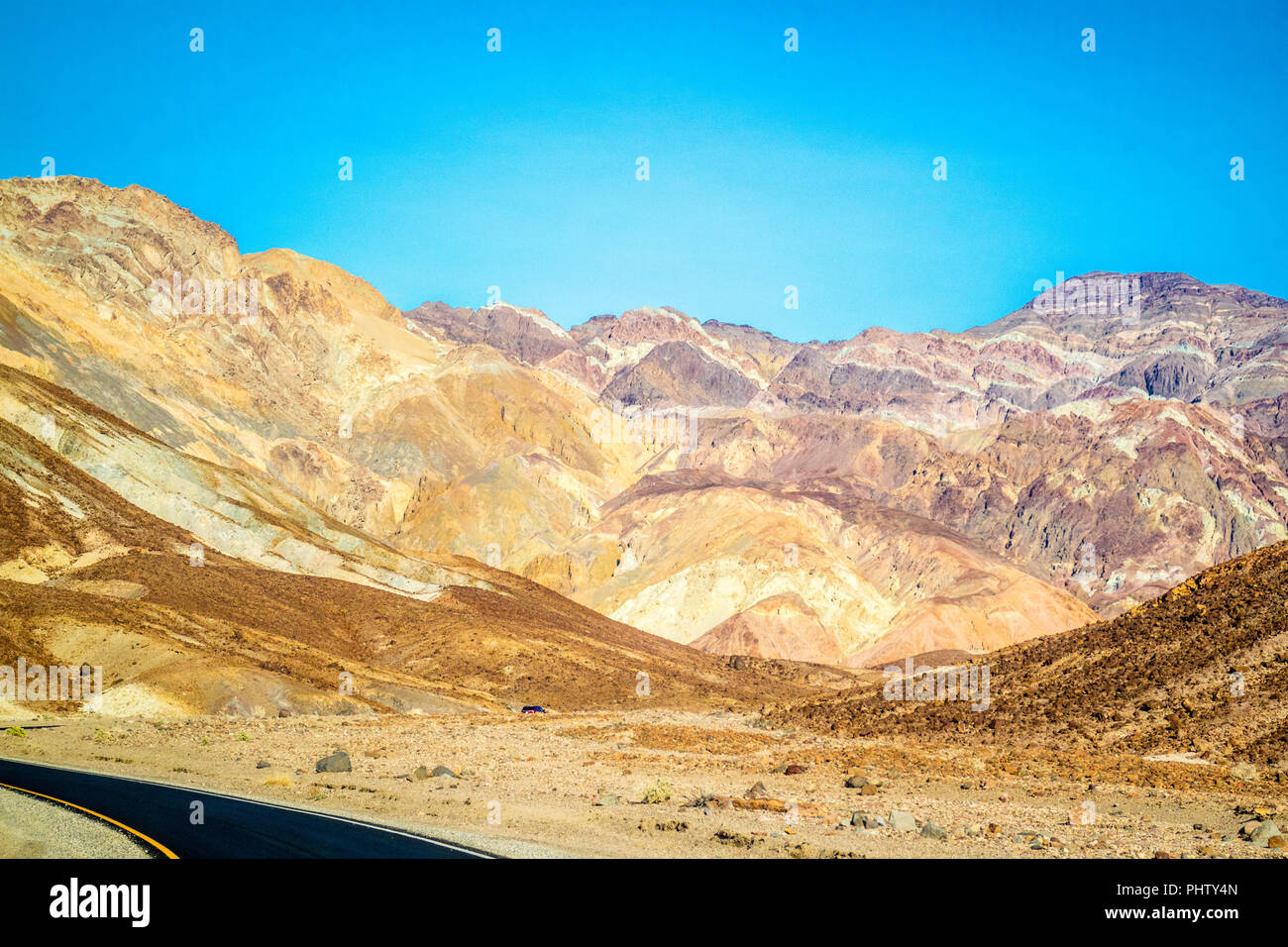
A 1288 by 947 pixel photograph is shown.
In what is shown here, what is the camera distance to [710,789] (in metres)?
27.1

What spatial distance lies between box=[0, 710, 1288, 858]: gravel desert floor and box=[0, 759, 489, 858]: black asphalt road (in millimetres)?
1198

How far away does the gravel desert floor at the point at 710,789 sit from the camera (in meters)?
19.1

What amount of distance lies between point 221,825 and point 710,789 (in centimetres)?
1289

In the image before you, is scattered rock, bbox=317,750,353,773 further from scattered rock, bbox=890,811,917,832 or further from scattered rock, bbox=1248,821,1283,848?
scattered rock, bbox=1248,821,1283,848

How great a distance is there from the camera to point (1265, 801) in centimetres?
2283

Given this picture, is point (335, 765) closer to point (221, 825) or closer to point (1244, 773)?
point (221, 825)

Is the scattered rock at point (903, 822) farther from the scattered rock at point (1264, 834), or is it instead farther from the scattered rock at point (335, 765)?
the scattered rock at point (335, 765)

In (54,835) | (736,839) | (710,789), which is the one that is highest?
(54,835)

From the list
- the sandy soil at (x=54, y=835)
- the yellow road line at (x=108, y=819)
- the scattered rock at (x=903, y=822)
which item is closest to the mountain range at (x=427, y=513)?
the yellow road line at (x=108, y=819)

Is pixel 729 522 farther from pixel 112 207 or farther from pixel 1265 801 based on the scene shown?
pixel 1265 801

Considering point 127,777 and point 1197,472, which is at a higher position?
point 1197,472

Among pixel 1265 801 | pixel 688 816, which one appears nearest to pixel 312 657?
pixel 688 816

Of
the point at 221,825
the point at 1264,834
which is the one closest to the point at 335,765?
the point at 221,825
